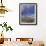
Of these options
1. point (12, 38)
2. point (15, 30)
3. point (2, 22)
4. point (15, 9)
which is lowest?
point (12, 38)

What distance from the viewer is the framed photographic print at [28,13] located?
4.01m

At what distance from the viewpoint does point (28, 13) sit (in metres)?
4.02

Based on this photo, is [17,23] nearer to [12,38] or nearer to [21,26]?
[21,26]

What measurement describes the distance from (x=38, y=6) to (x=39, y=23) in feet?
1.81

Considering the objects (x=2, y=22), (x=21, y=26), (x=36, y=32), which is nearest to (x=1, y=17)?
(x=2, y=22)

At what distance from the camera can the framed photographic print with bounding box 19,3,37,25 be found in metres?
4.01

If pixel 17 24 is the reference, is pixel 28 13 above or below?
above

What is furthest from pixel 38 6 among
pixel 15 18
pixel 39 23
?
pixel 15 18

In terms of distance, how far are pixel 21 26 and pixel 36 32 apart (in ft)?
1.74

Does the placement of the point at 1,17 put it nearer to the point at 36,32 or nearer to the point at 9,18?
the point at 9,18

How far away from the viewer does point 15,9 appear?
4.02 meters

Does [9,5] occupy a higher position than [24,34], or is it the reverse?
[9,5]

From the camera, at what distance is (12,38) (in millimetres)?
4039

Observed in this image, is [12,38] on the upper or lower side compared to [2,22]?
lower
